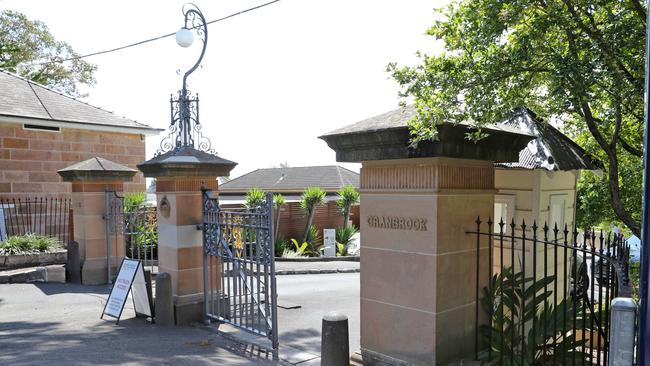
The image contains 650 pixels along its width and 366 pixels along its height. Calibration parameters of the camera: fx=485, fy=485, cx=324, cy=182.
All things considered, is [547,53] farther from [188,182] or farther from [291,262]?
[291,262]

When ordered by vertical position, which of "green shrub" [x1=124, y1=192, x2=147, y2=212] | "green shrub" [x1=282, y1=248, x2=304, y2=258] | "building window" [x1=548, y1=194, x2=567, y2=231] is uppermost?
"building window" [x1=548, y1=194, x2=567, y2=231]

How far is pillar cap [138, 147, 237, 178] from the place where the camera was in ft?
21.8

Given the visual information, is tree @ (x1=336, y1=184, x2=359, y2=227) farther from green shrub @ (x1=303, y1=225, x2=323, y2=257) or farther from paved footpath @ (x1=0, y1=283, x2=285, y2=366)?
paved footpath @ (x1=0, y1=283, x2=285, y2=366)

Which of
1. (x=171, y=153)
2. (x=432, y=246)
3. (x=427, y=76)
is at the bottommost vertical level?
(x=432, y=246)

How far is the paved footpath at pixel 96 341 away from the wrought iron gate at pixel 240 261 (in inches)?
15.2

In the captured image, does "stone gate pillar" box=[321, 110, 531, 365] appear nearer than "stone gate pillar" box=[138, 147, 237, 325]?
Yes

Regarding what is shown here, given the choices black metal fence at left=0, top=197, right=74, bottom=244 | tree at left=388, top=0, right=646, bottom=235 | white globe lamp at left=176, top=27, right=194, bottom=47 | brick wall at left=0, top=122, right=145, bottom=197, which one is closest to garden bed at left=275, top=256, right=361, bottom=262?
brick wall at left=0, top=122, right=145, bottom=197

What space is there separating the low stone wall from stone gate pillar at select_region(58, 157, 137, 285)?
1.10 metres

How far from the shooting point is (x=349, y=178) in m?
35.2

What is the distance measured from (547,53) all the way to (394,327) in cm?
319

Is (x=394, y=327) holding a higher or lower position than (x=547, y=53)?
lower

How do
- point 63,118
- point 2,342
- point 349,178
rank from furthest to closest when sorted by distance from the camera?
point 349,178 < point 63,118 < point 2,342

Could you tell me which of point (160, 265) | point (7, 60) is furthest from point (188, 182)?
point (7, 60)

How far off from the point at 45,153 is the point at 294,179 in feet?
75.2
